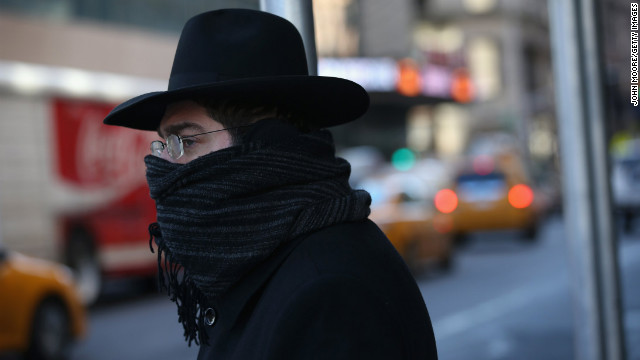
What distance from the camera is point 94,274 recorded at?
1420 cm

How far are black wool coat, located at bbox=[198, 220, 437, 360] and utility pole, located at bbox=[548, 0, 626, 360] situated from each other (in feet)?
11.2

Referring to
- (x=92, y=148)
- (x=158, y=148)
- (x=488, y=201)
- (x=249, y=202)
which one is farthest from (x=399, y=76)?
(x=249, y=202)

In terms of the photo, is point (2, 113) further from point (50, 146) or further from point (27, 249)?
point (27, 249)

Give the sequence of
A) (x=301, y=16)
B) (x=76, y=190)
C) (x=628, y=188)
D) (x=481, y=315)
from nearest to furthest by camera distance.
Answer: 1. (x=301, y=16)
2. (x=481, y=315)
3. (x=76, y=190)
4. (x=628, y=188)

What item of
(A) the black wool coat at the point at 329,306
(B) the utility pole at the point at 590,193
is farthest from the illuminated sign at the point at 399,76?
(A) the black wool coat at the point at 329,306

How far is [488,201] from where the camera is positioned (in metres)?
20.8

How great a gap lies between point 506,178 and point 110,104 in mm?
8997

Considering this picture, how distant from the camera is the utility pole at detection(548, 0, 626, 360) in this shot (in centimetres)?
520

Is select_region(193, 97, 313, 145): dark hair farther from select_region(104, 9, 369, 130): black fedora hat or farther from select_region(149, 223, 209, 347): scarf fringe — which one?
select_region(149, 223, 209, 347): scarf fringe

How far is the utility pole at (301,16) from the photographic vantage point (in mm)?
3104

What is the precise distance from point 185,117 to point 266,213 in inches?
13.6

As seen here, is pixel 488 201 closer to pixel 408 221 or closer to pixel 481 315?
pixel 408 221

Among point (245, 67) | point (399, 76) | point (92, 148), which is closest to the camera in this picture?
point (245, 67)

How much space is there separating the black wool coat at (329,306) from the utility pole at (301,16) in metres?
1.17
